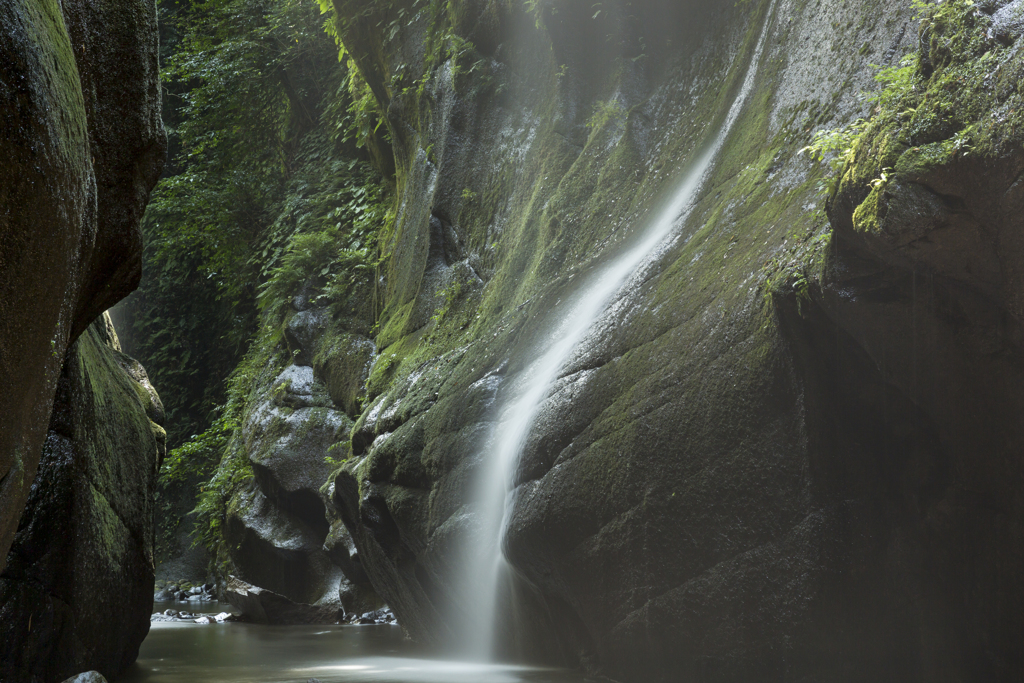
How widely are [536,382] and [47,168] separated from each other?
3.90 m

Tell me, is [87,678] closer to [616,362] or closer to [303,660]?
[303,660]

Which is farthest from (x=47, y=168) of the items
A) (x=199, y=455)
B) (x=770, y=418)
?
(x=199, y=455)

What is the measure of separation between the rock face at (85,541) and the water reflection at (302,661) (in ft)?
2.10

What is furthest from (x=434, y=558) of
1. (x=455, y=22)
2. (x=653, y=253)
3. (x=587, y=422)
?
(x=455, y=22)

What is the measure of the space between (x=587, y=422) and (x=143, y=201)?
2.86 meters

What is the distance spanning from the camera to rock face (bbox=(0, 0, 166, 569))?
230 cm

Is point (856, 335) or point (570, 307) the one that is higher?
point (570, 307)

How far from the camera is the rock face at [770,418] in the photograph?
3334 millimetres

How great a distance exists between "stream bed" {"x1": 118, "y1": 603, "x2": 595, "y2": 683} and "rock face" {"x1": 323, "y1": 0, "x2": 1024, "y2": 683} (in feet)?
1.31

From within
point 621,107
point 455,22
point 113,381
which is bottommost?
point 113,381

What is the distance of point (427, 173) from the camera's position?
→ 10.7m

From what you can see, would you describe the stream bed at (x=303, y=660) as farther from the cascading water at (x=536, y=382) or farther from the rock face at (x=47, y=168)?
the rock face at (x=47, y=168)

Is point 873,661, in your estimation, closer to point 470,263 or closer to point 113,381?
point 113,381

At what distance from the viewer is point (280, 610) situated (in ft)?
36.8
